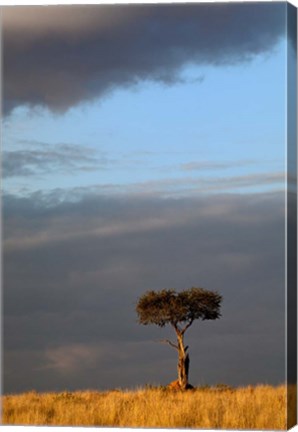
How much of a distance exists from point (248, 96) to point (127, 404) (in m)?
5.18

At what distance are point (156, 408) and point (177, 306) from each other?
9.46ft

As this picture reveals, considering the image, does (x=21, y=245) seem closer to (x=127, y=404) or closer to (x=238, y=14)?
(x=127, y=404)

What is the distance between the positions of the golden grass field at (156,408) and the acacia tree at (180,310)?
0.65 metres

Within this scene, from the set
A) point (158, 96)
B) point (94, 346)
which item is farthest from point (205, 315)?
point (158, 96)

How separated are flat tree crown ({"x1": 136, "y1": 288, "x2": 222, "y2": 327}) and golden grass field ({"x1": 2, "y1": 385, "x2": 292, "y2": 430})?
1.28 metres

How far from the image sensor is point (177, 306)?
2622 cm

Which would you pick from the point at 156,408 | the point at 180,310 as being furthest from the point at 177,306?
the point at 156,408

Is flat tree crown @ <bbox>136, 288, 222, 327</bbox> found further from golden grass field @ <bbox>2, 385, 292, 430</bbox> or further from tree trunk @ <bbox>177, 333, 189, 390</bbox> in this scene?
A: golden grass field @ <bbox>2, 385, 292, 430</bbox>

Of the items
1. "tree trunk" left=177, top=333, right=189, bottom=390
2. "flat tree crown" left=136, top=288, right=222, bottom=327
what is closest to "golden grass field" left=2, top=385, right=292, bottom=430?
"tree trunk" left=177, top=333, right=189, bottom=390

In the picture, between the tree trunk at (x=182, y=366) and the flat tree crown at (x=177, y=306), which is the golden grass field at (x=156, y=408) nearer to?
the tree trunk at (x=182, y=366)

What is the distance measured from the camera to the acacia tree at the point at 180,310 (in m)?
24.5

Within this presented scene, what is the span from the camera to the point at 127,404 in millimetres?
23969

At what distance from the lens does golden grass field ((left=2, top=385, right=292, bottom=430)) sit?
22953 mm

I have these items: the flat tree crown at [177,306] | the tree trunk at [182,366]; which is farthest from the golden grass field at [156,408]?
the flat tree crown at [177,306]
